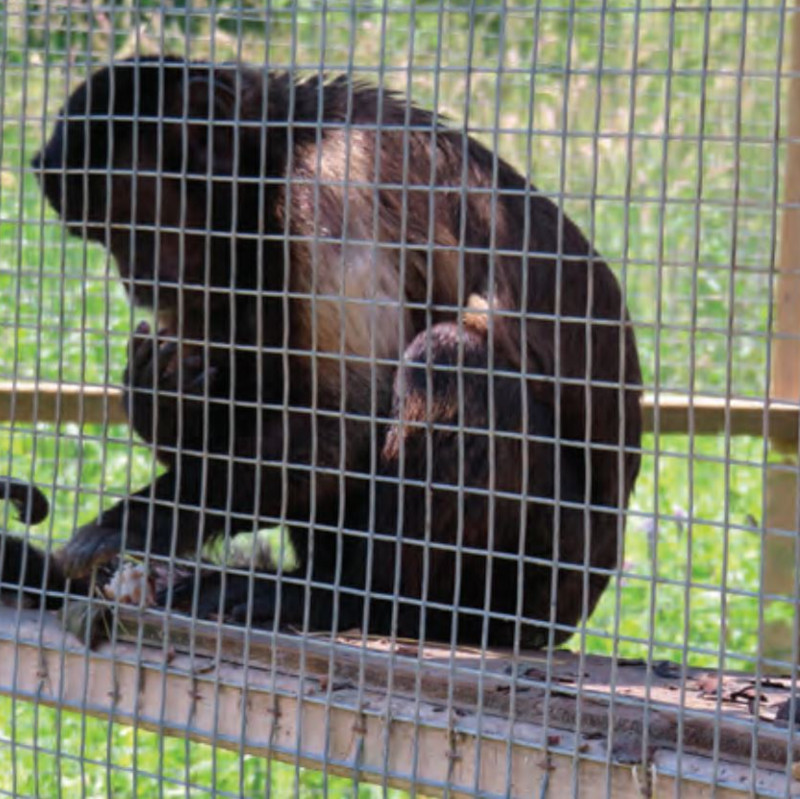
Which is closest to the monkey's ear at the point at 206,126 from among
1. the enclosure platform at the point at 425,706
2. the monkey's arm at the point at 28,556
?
the monkey's arm at the point at 28,556

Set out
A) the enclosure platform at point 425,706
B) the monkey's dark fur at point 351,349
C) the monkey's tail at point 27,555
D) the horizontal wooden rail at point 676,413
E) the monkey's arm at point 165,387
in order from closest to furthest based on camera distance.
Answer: the enclosure platform at point 425,706 → the monkey's arm at point 165,387 → the monkey's dark fur at point 351,349 → the monkey's tail at point 27,555 → the horizontal wooden rail at point 676,413

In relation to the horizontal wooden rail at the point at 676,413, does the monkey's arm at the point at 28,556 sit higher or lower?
lower

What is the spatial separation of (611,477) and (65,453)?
3835 mm

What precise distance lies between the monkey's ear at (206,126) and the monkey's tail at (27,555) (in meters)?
0.81

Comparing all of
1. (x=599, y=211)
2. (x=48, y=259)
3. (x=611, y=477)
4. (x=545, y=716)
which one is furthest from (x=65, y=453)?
(x=545, y=716)

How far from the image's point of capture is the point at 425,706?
9.16 feet

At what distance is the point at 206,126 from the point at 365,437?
2.53 ft

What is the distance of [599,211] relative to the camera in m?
7.56

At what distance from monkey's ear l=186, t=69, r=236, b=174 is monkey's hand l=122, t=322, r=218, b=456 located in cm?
39

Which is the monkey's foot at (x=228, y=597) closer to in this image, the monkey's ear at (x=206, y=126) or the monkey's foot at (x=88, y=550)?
the monkey's foot at (x=88, y=550)

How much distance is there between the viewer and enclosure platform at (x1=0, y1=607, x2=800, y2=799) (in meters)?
2.48

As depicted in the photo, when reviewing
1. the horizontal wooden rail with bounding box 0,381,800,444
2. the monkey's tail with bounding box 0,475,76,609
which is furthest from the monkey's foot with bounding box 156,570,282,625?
the horizontal wooden rail with bounding box 0,381,800,444

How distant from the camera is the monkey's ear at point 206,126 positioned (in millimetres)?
3459

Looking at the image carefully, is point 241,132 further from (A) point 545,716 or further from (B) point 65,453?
(B) point 65,453
